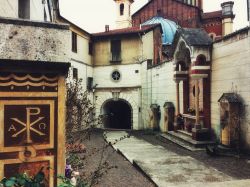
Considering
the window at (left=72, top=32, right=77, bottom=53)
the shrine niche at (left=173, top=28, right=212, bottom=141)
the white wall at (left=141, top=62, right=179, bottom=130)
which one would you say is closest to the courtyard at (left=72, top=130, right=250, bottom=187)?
the shrine niche at (left=173, top=28, right=212, bottom=141)

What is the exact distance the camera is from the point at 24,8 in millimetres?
9148

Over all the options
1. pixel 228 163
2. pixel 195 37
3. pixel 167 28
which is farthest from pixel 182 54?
pixel 167 28

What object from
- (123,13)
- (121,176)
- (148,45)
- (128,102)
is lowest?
(121,176)

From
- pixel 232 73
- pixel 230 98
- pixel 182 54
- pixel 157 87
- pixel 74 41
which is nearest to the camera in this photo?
pixel 230 98

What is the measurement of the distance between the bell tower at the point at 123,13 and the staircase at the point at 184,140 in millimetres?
22287

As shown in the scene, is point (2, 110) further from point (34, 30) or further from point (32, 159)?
point (34, 30)

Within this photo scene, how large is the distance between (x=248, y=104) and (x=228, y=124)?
114cm

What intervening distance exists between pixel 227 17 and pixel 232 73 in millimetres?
24930

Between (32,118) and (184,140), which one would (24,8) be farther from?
(184,140)

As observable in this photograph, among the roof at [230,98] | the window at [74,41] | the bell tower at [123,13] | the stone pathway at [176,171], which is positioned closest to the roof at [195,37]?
the roof at [230,98]

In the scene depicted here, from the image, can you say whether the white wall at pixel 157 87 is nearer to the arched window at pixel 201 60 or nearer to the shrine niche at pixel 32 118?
the arched window at pixel 201 60

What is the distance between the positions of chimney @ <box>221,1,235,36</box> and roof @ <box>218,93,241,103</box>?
2424cm

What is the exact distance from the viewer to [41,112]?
Result: 329cm

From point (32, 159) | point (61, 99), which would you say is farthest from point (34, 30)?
point (32, 159)
